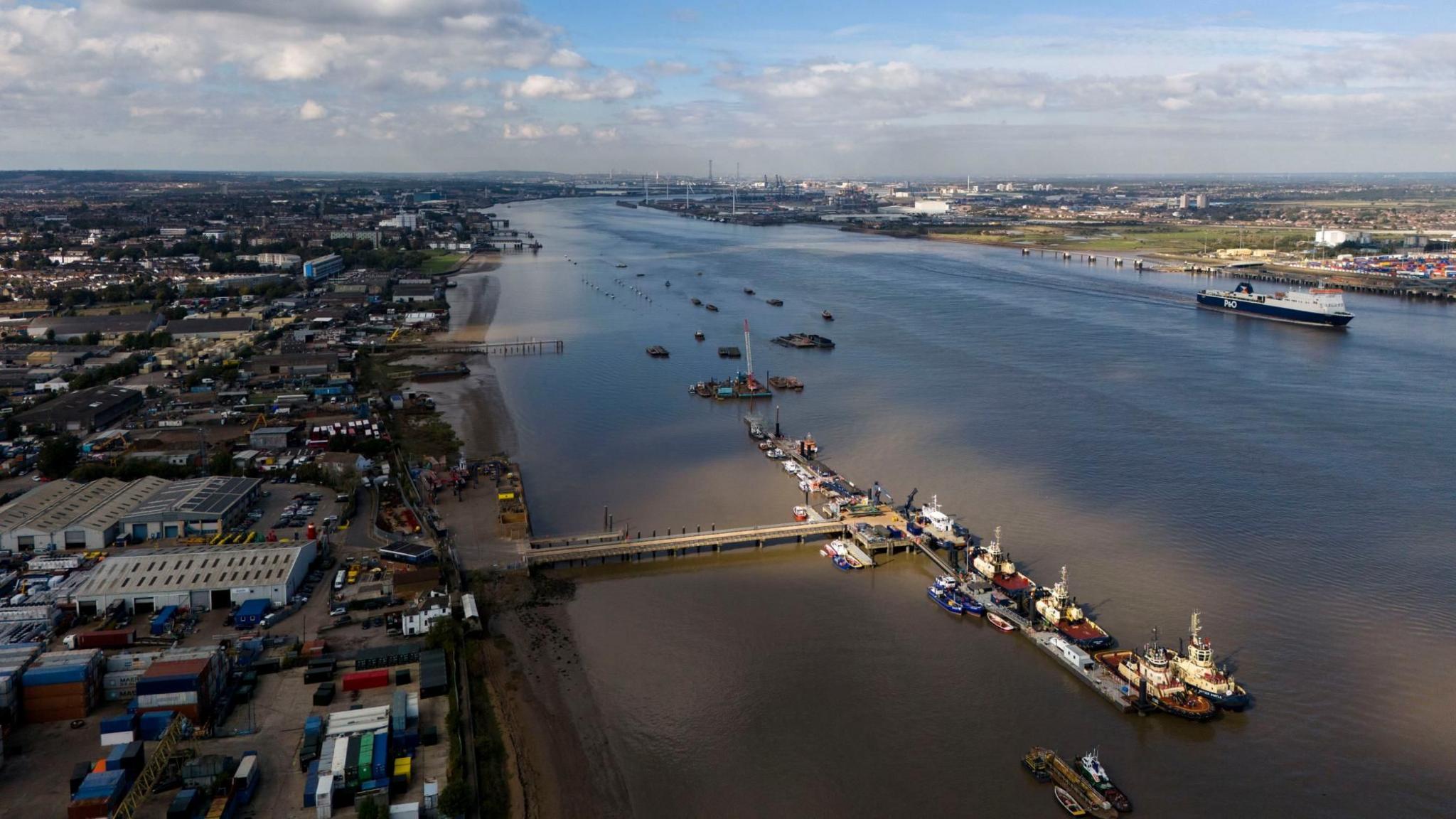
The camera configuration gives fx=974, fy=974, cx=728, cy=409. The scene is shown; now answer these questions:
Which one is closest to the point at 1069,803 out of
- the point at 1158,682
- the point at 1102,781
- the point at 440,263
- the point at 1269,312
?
the point at 1102,781

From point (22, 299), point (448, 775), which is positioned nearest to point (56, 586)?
point (448, 775)

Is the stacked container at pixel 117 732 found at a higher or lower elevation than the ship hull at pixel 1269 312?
lower

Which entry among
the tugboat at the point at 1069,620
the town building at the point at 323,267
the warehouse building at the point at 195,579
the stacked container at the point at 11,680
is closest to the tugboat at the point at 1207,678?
the tugboat at the point at 1069,620

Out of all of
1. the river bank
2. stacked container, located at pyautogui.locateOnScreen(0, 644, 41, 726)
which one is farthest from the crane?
stacked container, located at pyautogui.locateOnScreen(0, 644, 41, 726)

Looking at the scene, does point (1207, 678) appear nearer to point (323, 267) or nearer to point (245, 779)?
point (245, 779)

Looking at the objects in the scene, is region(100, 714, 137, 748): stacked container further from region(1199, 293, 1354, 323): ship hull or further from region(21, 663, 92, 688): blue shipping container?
region(1199, 293, 1354, 323): ship hull

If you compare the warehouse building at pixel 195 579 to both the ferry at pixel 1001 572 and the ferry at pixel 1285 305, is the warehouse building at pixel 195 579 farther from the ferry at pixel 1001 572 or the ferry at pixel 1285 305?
the ferry at pixel 1285 305

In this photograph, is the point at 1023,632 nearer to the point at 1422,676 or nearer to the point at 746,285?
the point at 1422,676
